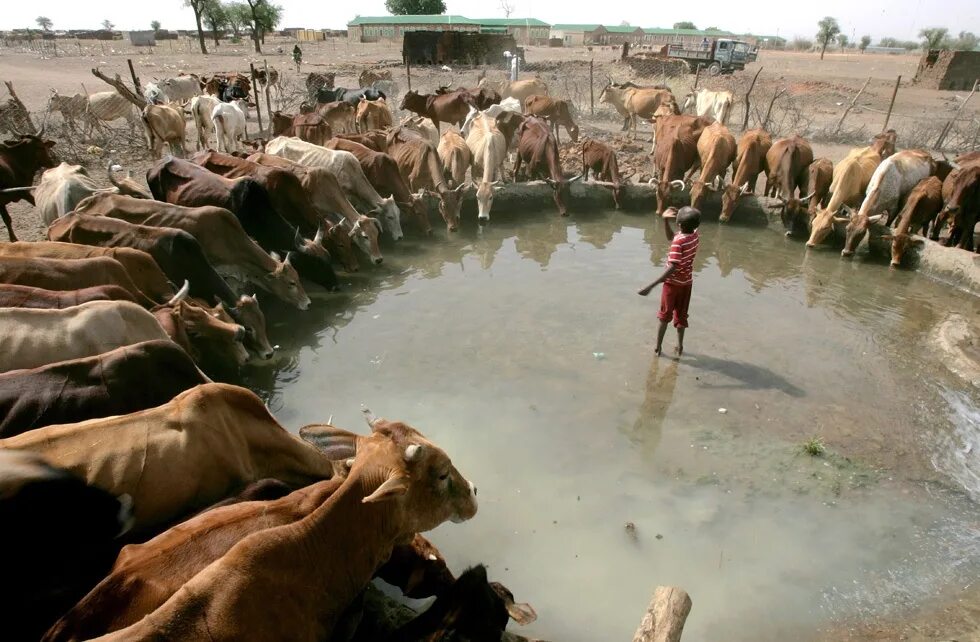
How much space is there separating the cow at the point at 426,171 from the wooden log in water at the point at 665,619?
9601mm

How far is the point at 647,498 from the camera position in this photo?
5.33 meters

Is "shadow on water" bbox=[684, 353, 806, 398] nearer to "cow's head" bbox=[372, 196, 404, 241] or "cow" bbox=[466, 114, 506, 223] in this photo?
"cow's head" bbox=[372, 196, 404, 241]

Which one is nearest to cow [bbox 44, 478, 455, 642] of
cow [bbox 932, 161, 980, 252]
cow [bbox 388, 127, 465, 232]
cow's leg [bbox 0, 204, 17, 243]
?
cow's leg [bbox 0, 204, 17, 243]

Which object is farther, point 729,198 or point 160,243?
point 729,198

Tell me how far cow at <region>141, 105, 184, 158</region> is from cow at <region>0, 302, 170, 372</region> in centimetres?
1173

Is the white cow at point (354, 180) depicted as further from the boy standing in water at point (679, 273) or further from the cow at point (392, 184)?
the boy standing in water at point (679, 273)

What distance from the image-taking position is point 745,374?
7219mm

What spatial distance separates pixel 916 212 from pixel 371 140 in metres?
10.8

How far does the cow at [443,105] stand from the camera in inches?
757

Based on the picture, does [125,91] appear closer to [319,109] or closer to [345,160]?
[319,109]

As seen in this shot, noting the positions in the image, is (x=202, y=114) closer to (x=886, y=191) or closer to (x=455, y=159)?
(x=455, y=159)

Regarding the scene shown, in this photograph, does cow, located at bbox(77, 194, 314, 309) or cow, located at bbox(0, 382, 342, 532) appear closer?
cow, located at bbox(0, 382, 342, 532)

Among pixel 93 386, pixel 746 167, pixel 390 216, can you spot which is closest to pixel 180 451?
pixel 93 386

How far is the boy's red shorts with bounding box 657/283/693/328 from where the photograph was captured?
22.9 ft
